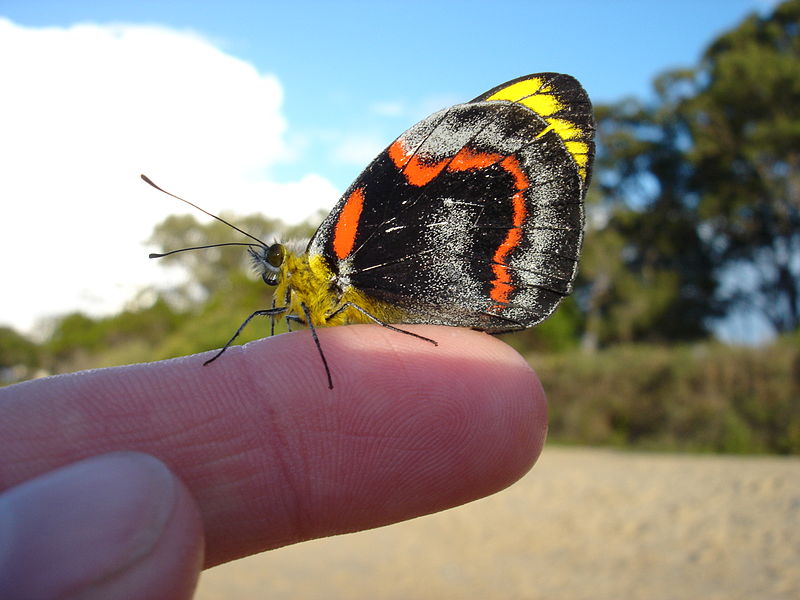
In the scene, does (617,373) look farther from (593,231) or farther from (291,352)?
(291,352)

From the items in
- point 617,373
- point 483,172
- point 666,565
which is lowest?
point 666,565

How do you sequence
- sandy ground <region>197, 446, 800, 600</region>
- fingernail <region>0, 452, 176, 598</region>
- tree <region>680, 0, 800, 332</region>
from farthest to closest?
tree <region>680, 0, 800, 332</region>
sandy ground <region>197, 446, 800, 600</region>
fingernail <region>0, 452, 176, 598</region>

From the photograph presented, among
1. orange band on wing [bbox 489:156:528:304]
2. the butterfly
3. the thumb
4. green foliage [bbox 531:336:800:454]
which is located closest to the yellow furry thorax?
the butterfly

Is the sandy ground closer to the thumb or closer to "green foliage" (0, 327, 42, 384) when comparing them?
"green foliage" (0, 327, 42, 384)

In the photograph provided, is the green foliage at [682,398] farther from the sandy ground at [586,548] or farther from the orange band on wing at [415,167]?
the orange band on wing at [415,167]

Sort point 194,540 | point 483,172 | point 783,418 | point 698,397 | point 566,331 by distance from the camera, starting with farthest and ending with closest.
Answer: point 566,331, point 698,397, point 783,418, point 483,172, point 194,540

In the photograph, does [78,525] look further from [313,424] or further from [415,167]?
[415,167]

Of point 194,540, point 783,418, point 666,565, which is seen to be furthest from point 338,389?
point 783,418

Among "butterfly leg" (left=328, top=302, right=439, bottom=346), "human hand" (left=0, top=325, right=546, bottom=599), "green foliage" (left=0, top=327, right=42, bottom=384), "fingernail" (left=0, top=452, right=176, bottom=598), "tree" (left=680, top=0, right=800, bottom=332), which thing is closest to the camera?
"fingernail" (left=0, top=452, right=176, bottom=598)

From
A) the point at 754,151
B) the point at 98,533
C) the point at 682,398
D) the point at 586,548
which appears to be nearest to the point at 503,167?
the point at 98,533
